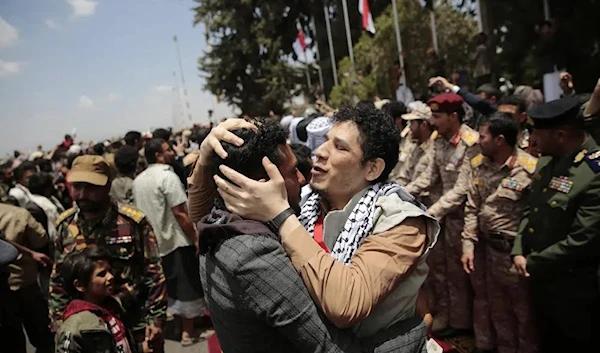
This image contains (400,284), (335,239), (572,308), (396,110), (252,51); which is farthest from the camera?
(252,51)

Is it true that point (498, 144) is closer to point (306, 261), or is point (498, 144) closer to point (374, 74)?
point (306, 261)

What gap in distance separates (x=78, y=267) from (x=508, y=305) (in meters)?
2.99

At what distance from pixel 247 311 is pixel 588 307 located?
95.0 inches

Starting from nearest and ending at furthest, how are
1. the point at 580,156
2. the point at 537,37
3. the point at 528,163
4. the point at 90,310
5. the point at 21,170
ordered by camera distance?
the point at 90,310, the point at 580,156, the point at 528,163, the point at 21,170, the point at 537,37

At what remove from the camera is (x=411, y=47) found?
15914 mm

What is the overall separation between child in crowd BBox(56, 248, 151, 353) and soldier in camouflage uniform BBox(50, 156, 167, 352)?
15 cm

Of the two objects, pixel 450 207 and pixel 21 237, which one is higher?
pixel 21 237

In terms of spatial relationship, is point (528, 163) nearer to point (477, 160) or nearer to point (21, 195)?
point (477, 160)

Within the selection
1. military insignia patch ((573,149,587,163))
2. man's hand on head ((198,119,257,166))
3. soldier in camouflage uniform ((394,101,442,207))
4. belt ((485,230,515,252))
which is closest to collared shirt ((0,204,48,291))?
man's hand on head ((198,119,257,166))

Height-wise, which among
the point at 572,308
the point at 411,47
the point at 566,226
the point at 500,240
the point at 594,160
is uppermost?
the point at 411,47

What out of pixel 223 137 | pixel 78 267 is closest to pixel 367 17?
pixel 78 267

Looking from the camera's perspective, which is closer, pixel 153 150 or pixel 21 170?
pixel 153 150

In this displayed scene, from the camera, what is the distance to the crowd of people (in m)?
1.34

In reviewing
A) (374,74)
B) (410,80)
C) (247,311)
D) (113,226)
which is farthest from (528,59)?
(247,311)
